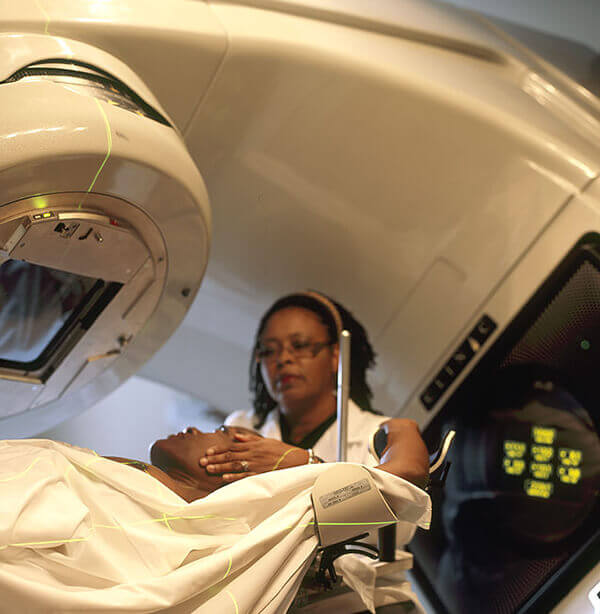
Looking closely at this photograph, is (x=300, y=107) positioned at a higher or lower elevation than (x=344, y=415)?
higher

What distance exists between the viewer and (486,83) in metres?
1.52

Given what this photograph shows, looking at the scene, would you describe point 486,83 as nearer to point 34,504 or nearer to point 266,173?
point 266,173

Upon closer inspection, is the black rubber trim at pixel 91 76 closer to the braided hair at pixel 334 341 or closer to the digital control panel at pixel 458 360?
the braided hair at pixel 334 341

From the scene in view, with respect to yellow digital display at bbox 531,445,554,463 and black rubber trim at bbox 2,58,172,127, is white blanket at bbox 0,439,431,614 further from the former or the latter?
yellow digital display at bbox 531,445,554,463

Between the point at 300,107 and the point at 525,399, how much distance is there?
78 cm

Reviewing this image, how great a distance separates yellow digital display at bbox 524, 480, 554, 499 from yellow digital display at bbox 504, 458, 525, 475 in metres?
0.03

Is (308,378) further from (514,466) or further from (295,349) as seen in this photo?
(514,466)

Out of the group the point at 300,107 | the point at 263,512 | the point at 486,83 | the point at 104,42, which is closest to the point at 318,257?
the point at 300,107

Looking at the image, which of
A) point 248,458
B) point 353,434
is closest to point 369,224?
point 353,434

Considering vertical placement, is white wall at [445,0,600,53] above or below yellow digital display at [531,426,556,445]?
above

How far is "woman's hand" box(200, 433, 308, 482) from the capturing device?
1.07 m

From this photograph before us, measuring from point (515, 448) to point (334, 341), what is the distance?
0.46m

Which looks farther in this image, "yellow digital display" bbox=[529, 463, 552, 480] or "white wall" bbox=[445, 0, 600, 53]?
"white wall" bbox=[445, 0, 600, 53]

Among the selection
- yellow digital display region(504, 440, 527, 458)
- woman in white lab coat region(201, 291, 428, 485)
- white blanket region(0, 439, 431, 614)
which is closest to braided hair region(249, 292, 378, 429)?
woman in white lab coat region(201, 291, 428, 485)
